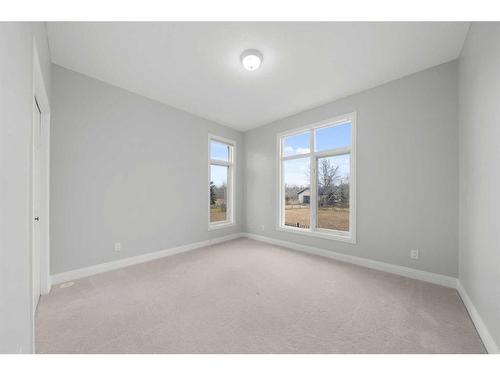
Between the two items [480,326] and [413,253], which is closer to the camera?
[480,326]

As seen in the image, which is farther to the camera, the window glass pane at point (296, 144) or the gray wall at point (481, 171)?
the window glass pane at point (296, 144)

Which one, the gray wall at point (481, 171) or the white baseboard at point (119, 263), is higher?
the gray wall at point (481, 171)

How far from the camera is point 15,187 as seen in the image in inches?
38.4

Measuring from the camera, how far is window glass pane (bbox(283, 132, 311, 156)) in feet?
12.6

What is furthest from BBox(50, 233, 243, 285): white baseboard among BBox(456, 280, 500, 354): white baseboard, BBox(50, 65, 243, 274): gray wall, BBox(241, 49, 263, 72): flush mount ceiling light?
BBox(456, 280, 500, 354): white baseboard

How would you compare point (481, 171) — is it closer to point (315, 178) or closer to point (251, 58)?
point (315, 178)

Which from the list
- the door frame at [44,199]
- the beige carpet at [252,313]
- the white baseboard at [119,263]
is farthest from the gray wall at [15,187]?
the white baseboard at [119,263]

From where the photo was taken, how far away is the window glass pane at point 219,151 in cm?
434

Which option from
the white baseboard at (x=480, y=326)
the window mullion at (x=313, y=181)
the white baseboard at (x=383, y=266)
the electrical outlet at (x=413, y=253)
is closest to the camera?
the white baseboard at (x=480, y=326)

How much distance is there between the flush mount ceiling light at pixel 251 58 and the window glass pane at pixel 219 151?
7.33 ft

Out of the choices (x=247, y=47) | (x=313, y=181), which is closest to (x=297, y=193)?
(x=313, y=181)

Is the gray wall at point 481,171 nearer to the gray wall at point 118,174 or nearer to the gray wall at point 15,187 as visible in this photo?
the gray wall at point 15,187

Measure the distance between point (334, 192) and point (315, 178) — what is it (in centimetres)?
43

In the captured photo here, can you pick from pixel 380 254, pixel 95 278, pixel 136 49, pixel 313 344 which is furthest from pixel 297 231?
pixel 136 49
